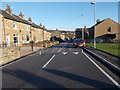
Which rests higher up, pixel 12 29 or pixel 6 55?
pixel 12 29

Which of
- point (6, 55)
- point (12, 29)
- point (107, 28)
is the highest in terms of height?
point (107, 28)

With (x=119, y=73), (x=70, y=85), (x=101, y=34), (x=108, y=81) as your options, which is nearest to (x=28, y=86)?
(x=70, y=85)

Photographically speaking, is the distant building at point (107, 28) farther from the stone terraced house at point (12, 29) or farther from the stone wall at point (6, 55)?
the stone wall at point (6, 55)

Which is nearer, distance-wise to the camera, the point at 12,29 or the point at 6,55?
the point at 6,55

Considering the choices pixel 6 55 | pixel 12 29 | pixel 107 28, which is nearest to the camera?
pixel 6 55

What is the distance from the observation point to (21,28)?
33219 mm

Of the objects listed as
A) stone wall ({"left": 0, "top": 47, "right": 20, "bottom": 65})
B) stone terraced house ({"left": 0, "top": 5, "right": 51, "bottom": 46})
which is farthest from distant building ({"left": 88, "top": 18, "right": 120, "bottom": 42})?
stone wall ({"left": 0, "top": 47, "right": 20, "bottom": 65})

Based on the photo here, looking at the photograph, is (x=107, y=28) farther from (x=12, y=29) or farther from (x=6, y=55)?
(x=6, y=55)

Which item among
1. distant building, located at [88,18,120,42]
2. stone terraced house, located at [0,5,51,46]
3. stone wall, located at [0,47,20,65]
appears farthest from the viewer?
distant building, located at [88,18,120,42]

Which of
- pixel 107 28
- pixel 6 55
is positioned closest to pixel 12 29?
pixel 6 55

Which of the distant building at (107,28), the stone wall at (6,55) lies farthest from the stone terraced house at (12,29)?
the distant building at (107,28)

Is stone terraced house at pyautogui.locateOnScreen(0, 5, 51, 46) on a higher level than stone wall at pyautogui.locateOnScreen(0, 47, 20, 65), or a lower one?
higher

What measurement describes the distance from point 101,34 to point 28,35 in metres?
27.3

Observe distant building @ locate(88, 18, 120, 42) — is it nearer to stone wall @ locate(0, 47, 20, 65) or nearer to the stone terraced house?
Result: the stone terraced house
